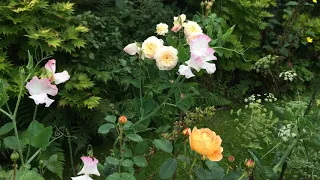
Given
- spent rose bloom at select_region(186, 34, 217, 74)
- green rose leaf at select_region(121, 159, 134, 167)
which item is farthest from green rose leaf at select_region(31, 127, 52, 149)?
spent rose bloom at select_region(186, 34, 217, 74)

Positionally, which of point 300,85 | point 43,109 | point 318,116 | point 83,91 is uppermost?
point 318,116

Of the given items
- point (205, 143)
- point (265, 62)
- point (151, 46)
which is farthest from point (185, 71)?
point (265, 62)

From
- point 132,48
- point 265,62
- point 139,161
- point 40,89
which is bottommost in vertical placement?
point 265,62

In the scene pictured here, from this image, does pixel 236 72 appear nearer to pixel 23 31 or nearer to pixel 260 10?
pixel 260 10

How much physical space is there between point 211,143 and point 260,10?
3.70 metres

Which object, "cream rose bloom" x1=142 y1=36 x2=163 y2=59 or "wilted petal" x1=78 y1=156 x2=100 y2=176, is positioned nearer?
"wilted petal" x1=78 y1=156 x2=100 y2=176

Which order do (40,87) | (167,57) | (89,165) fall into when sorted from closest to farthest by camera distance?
(89,165) → (40,87) → (167,57)

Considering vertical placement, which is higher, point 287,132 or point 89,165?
point 89,165

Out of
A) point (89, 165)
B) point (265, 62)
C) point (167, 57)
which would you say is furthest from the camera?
point (265, 62)

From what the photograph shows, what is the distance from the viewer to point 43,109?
3475mm

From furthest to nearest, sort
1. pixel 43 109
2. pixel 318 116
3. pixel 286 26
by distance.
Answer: pixel 286 26, pixel 43 109, pixel 318 116

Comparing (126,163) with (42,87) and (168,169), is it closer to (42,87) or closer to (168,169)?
(168,169)

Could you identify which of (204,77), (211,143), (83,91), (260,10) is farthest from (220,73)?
(211,143)

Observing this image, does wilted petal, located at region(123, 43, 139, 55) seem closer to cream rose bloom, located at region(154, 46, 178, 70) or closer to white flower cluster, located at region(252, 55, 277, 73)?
cream rose bloom, located at region(154, 46, 178, 70)
